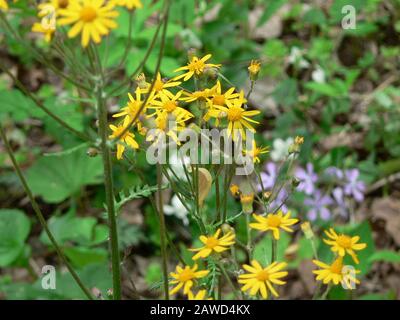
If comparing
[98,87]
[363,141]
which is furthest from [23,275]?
[98,87]

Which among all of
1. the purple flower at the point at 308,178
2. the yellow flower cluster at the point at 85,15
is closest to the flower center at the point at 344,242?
the yellow flower cluster at the point at 85,15

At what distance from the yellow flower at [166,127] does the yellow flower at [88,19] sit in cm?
24

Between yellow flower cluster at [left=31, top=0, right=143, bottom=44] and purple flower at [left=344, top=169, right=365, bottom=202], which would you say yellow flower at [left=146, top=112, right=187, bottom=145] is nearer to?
yellow flower cluster at [left=31, top=0, right=143, bottom=44]

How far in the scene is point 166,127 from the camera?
3.98 ft

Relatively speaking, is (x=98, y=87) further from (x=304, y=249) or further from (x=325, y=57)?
(x=325, y=57)

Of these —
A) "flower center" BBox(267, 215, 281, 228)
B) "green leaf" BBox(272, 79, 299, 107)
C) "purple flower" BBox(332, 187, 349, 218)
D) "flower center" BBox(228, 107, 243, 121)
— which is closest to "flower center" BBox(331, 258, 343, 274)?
"flower center" BBox(267, 215, 281, 228)

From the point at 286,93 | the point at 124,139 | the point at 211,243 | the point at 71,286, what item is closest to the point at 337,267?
the point at 211,243

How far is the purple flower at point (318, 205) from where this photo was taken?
101 inches

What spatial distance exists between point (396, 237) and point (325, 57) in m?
1.11

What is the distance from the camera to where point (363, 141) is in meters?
3.11

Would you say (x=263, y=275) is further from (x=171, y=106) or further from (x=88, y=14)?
(x=88, y=14)

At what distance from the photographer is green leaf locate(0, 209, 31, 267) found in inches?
93.2

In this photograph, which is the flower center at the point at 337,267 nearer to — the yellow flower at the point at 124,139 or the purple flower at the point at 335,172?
the yellow flower at the point at 124,139

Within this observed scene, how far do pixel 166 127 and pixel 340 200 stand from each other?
5.26 ft
